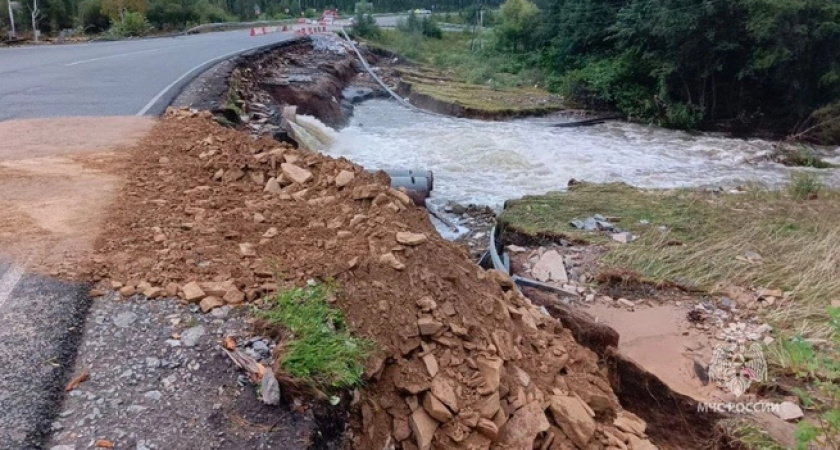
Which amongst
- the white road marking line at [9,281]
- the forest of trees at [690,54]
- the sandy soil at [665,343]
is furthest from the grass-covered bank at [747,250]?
the forest of trees at [690,54]

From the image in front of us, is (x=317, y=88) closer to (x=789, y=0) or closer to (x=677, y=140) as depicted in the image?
(x=677, y=140)

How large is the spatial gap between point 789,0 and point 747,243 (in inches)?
519

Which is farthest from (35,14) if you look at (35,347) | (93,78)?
(35,347)

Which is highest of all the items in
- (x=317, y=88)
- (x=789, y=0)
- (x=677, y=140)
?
(x=789, y=0)

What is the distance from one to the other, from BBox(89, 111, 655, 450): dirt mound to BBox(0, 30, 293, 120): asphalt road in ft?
14.6

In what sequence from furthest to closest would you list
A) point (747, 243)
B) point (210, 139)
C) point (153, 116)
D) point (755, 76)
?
point (755, 76) → point (153, 116) → point (747, 243) → point (210, 139)

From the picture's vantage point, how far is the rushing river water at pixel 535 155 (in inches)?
481

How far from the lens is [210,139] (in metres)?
5.97

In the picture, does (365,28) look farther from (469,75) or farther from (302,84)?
(302,84)

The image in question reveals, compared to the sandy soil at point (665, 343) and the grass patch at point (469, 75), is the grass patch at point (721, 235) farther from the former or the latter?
the grass patch at point (469, 75)

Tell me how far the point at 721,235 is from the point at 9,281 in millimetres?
7072

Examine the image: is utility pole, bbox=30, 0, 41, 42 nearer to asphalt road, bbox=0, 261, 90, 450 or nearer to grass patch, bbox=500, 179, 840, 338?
grass patch, bbox=500, 179, 840, 338

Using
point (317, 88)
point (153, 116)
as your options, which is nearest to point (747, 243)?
point (153, 116)

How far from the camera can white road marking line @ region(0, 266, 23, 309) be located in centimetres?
338
